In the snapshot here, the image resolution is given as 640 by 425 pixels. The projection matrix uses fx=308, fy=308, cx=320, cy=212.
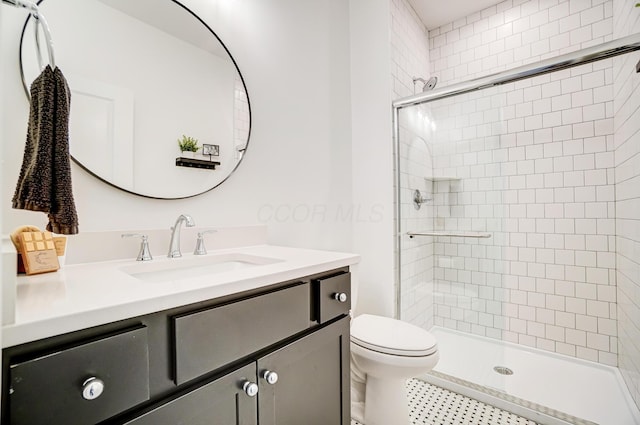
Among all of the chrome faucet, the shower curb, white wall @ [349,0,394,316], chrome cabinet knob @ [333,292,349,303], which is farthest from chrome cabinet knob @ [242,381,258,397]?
the shower curb

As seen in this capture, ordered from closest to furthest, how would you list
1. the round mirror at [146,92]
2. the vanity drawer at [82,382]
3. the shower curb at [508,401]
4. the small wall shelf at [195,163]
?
the vanity drawer at [82,382]
the round mirror at [146,92]
the small wall shelf at [195,163]
the shower curb at [508,401]

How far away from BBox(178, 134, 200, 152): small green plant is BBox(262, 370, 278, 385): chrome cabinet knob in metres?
0.93

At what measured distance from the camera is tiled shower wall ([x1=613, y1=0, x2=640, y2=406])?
1574 mm

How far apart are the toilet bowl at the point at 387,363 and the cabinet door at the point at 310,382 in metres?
0.30

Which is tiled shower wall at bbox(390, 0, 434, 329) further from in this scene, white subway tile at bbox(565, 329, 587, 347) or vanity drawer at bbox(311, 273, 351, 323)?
vanity drawer at bbox(311, 273, 351, 323)

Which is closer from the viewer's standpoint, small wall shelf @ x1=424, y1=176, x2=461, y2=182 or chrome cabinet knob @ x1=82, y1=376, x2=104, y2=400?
chrome cabinet knob @ x1=82, y1=376, x2=104, y2=400

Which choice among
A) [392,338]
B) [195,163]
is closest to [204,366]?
[195,163]

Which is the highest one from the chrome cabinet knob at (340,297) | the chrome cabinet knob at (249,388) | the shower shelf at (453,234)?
the shower shelf at (453,234)

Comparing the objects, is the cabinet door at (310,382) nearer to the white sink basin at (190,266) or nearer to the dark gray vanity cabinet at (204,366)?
the dark gray vanity cabinet at (204,366)

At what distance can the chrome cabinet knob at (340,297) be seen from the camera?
1089mm

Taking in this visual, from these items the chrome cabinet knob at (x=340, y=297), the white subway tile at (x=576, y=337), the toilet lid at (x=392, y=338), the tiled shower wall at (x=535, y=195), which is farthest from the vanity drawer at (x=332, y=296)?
the white subway tile at (x=576, y=337)

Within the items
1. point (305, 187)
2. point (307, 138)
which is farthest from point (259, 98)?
point (305, 187)

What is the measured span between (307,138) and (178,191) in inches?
35.3

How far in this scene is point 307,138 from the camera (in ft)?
6.25
